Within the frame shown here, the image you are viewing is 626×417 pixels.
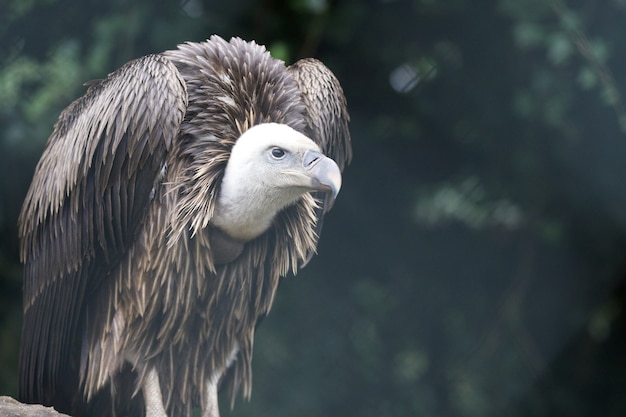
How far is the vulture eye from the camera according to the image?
2.11 meters

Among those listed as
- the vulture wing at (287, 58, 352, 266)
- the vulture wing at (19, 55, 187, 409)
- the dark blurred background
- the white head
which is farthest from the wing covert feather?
the dark blurred background

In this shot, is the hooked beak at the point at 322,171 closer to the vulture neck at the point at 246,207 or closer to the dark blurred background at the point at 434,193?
the vulture neck at the point at 246,207

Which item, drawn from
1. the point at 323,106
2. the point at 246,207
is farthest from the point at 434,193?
the point at 246,207

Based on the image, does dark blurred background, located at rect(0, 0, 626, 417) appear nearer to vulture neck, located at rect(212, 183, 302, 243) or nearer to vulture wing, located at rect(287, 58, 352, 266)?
vulture wing, located at rect(287, 58, 352, 266)

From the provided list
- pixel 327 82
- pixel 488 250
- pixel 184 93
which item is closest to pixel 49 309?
pixel 184 93

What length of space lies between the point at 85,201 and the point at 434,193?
1921 mm

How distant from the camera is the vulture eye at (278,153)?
6.93ft

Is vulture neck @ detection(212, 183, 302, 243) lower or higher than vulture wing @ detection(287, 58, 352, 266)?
lower

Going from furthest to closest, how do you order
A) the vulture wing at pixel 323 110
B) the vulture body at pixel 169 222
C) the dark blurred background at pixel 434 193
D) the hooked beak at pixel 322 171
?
the dark blurred background at pixel 434 193
the vulture wing at pixel 323 110
the vulture body at pixel 169 222
the hooked beak at pixel 322 171

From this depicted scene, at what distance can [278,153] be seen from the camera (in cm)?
212

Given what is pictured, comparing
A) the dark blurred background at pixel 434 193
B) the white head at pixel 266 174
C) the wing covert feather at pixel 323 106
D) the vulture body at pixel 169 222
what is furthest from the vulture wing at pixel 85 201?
the dark blurred background at pixel 434 193

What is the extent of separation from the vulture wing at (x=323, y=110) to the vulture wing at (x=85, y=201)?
0.41m

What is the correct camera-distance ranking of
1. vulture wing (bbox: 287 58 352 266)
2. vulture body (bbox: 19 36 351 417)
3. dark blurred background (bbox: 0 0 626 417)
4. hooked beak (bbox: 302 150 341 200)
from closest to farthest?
hooked beak (bbox: 302 150 341 200), vulture body (bbox: 19 36 351 417), vulture wing (bbox: 287 58 352 266), dark blurred background (bbox: 0 0 626 417)

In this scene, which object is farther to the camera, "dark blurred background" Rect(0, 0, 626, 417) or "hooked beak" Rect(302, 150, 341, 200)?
"dark blurred background" Rect(0, 0, 626, 417)
